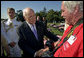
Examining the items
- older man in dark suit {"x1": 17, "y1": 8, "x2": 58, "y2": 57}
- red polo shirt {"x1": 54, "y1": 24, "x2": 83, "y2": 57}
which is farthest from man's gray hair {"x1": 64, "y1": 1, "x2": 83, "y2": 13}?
older man in dark suit {"x1": 17, "y1": 8, "x2": 58, "y2": 57}

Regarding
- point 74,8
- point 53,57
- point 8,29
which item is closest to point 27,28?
point 53,57

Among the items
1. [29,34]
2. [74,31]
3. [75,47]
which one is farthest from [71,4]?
[29,34]

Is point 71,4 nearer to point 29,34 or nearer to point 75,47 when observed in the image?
point 75,47

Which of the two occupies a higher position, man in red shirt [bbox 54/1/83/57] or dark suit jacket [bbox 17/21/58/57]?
man in red shirt [bbox 54/1/83/57]

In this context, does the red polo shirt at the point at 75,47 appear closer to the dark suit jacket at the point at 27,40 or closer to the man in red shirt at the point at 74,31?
the man in red shirt at the point at 74,31

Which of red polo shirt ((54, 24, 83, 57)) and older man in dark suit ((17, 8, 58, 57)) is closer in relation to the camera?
red polo shirt ((54, 24, 83, 57))

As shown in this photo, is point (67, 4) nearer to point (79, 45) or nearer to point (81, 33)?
point (81, 33)

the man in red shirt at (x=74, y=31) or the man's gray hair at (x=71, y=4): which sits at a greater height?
the man's gray hair at (x=71, y=4)

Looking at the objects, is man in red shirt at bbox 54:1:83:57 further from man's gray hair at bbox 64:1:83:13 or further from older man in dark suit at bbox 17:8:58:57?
older man in dark suit at bbox 17:8:58:57

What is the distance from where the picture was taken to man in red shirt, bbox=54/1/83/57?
42.8 inches

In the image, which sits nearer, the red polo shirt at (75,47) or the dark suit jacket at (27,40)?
the red polo shirt at (75,47)

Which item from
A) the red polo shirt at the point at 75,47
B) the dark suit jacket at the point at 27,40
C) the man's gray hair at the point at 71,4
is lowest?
the dark suit jacket at the point at 27,40

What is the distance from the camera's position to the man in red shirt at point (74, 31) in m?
1.09

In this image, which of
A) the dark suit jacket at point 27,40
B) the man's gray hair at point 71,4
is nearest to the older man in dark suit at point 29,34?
the dark suit jacket at point 27,40
